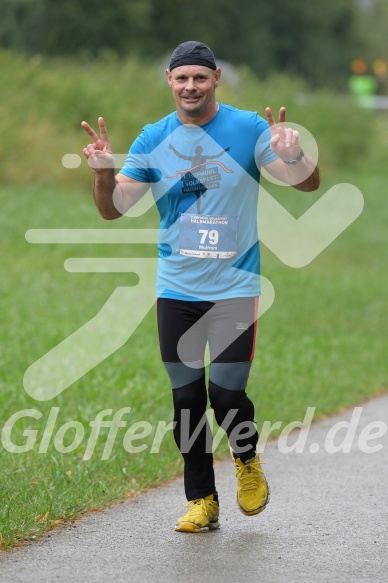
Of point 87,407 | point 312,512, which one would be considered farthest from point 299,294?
point 312,512

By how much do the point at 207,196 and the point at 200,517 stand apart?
1.57m

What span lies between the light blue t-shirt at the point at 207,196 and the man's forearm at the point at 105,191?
9.0 inches

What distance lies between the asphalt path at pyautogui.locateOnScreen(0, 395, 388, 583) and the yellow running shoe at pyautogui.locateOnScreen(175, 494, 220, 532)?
42mm

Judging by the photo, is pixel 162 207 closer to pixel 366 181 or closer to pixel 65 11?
pixel 366 181

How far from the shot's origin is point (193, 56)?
611 centimetres

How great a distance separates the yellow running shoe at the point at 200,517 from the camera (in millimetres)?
6188

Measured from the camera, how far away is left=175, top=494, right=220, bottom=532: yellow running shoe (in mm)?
6188

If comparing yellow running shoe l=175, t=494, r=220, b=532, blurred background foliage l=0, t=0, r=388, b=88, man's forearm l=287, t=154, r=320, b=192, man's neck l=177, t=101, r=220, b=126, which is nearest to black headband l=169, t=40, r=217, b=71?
man's neck l=177, t=101, r=220, b=126

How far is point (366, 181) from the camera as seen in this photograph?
115 ft

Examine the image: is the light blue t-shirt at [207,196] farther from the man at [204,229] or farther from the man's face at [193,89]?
the man's face at [193,89]

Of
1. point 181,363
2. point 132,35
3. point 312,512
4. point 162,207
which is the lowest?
point 312,512

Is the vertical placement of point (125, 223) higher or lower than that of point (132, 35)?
lower

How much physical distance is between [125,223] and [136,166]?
1571 centimetres

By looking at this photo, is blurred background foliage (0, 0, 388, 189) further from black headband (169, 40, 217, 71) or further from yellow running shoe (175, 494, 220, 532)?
yellow running shoe (175, 494, 220, 532)
